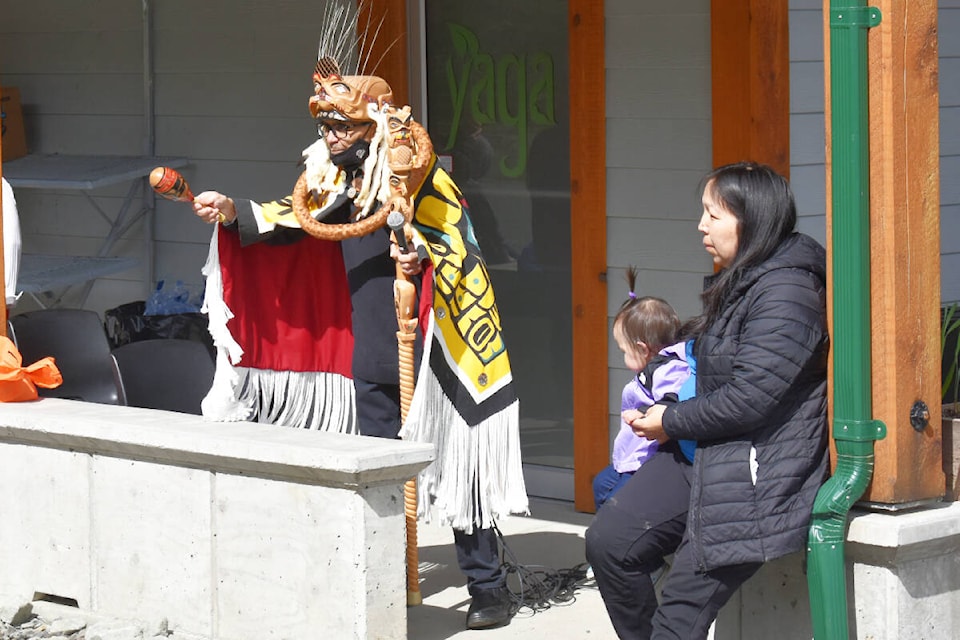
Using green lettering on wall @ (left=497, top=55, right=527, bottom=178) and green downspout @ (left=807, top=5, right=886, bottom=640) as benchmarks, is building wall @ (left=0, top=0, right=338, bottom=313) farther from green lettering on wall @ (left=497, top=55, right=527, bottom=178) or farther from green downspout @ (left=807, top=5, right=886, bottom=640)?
green downspout @ (left=807, top=5, right=886, bottom=640)

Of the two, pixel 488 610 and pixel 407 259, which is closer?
pixel 407 259

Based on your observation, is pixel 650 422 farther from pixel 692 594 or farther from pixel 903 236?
pixel 903 236

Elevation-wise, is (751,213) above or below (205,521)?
above

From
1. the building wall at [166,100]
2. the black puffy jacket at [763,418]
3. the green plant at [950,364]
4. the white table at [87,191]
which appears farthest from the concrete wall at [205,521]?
the building wall at [166,100]

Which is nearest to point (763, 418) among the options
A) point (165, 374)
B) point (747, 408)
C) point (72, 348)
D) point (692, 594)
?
point (747, 408)

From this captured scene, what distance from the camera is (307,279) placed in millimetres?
5355

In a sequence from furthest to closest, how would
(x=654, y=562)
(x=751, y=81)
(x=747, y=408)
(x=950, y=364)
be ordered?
(x=751, y=81), (x=950, y=364), (x=654, y=562), (x=747, y=408)

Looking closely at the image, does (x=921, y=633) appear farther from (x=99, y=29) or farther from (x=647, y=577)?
(x=99, y=29)

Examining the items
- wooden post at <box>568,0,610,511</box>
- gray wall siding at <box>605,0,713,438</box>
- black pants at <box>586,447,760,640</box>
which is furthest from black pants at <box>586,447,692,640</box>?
wooden post at <box>568,0,610,511</box>

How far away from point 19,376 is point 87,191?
324 centimetres

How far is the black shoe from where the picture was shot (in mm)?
5078

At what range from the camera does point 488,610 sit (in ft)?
16.7

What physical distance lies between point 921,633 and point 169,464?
242 centimetres

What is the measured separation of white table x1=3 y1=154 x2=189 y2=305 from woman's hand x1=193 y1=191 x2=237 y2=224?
113 inches
